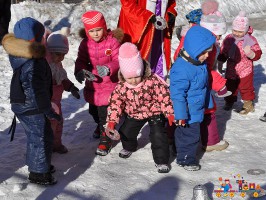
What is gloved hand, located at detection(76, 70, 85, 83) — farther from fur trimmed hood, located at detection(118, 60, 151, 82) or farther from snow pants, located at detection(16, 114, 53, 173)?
snow pants, located at detection(16, 114, 53, 173)

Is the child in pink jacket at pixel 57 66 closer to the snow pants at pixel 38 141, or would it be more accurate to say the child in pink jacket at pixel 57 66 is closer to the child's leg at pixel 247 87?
the snow pants at pixel 38 141

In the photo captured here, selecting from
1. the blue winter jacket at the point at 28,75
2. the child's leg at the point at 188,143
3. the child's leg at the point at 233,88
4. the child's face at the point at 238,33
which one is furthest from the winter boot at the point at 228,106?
the blue winter jacket at the point at 28,75

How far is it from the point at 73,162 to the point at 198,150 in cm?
146

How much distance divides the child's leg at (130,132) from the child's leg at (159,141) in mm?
171

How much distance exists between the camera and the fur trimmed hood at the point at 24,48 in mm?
3951

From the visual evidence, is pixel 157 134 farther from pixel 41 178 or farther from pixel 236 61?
pixel 236 61

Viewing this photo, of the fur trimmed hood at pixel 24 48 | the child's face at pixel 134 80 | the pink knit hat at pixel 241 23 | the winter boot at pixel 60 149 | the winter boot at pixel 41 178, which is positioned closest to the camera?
the fur trimmed hood at pixel 24 48

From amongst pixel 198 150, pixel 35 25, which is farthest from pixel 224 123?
A: pixel 35 25

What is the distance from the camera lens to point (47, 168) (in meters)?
4.33

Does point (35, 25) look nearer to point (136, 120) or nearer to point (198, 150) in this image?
point (136, 120)

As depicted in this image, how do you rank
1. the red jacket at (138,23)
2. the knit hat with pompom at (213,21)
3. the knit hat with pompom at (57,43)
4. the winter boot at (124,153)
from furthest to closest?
1. the red jacket at (138,23)
2. the knit hat with pompom at (213,21)
3. the winter boot at (124,153)
4. the knit hat with pompom at (57,43)

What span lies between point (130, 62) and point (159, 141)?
90cm

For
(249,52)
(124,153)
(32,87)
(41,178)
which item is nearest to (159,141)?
(124,153)

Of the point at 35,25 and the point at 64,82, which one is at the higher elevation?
the point at 35,25
